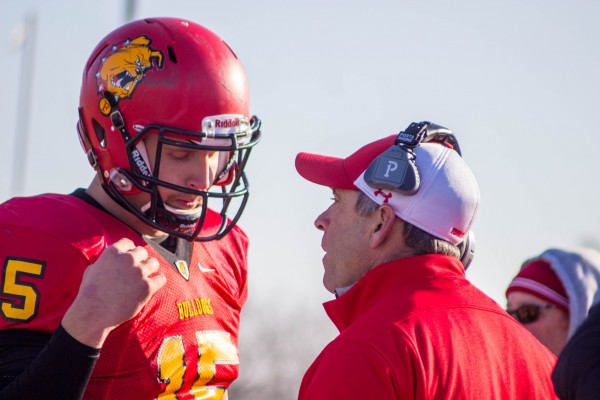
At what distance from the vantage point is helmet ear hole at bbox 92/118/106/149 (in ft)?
12.8

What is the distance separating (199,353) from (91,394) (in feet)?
1.39

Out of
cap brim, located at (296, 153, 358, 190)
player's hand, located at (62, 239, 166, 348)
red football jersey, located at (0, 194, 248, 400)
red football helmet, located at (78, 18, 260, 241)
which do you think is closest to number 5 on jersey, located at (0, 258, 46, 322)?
red football jersey, located at (0, 194, 248, 400)

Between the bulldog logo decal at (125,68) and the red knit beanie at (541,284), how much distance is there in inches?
91.8

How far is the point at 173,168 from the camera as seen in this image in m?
3.72

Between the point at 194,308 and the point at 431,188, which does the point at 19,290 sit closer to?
the point at 194,308

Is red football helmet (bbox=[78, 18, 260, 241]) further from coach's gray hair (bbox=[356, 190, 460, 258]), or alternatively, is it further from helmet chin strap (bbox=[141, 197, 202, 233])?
coach's gray hair (bbox=[356, 190, 460, 258])

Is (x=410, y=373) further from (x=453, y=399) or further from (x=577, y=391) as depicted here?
(x=577, y=391)

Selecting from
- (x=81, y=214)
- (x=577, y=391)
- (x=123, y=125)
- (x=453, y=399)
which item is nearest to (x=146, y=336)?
(x=81, y=214)

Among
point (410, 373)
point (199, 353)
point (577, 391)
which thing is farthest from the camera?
point (199, 353)

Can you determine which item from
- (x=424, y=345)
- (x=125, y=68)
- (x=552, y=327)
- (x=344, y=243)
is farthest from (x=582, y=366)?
(x=552, y=327)

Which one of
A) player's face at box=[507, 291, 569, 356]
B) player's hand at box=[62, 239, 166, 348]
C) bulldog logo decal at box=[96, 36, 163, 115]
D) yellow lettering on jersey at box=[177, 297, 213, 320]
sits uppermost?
bulldog logo decal at box=[96, 36, 163, 115]

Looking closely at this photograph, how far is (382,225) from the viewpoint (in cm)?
359

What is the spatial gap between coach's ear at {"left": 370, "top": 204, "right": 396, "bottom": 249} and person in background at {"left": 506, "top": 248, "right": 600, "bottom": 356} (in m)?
1.76

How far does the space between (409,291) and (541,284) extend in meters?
2.05
